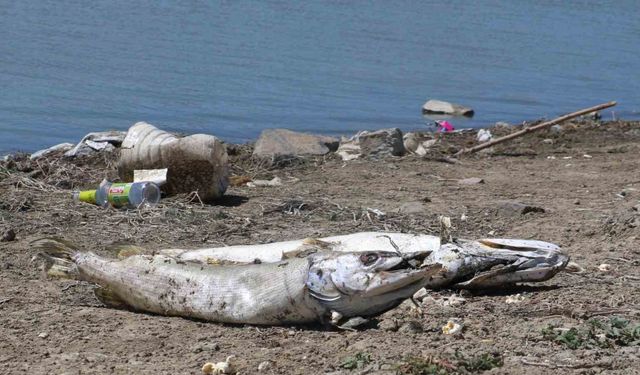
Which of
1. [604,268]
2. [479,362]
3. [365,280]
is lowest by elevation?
[604,268]

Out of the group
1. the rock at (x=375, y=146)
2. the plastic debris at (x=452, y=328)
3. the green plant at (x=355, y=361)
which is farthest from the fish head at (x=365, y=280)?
the rock at (x=375, y=146)

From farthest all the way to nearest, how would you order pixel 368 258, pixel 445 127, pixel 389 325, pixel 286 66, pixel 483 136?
pixel 286 66 < pixel 445 127 < pixel 483 136 < pixel 389 325 < pixel 368 258

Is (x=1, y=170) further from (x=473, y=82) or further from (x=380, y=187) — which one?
(x=473, y=82)

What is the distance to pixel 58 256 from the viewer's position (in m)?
6.39

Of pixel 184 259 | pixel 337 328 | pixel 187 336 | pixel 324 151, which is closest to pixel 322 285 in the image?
pixel 337 328

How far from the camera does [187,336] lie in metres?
5.48

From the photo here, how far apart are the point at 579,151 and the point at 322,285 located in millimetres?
8129

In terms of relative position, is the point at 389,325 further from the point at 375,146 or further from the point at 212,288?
the point at 375,146

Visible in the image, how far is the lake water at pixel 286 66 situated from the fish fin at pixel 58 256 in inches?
288

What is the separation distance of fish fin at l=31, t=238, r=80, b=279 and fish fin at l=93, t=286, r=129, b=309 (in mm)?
336

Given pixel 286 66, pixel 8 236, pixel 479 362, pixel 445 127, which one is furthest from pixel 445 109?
pixel 479 362

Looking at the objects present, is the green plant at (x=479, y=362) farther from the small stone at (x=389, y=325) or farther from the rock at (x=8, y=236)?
the rock at (x=8, y=236)

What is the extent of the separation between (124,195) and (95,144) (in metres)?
2.88

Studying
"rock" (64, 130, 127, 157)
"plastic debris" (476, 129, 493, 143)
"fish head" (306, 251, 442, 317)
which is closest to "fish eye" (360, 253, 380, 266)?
"fish head" (306, 251, 442, 317)
